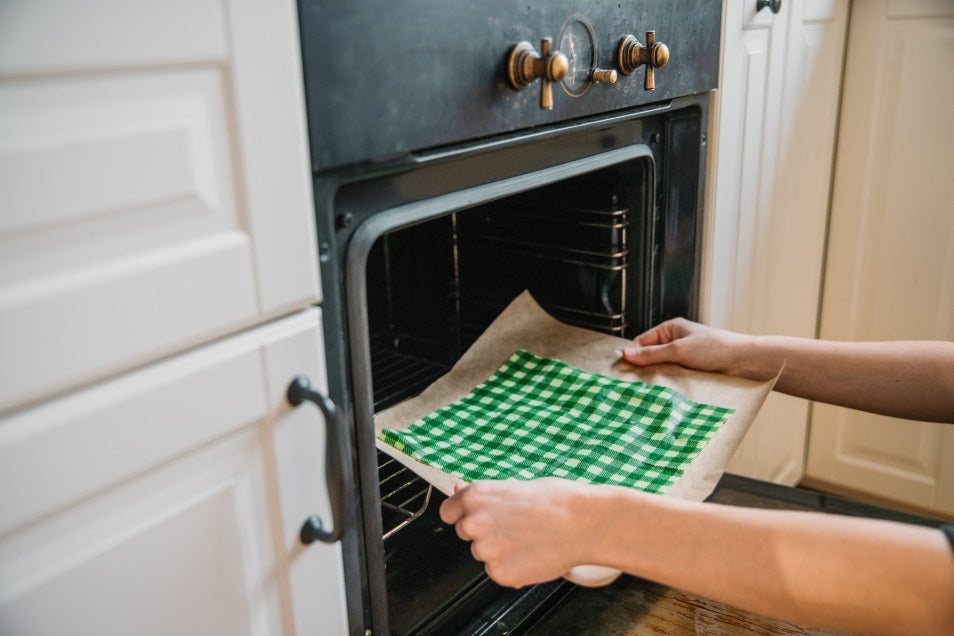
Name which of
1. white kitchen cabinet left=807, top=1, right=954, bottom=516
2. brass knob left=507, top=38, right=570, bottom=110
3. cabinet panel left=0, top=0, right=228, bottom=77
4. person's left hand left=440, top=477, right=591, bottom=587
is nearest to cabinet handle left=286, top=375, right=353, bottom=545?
person's left hand left=440, top=477, right=591, bottom=587

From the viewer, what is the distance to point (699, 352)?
3.60 feet

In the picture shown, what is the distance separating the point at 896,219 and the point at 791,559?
104 centimetres

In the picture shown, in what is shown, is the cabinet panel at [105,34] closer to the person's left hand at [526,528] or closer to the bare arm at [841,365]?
the person's left hand at [526,528]

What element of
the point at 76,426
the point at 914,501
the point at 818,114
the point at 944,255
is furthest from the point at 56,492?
the point at 914,501

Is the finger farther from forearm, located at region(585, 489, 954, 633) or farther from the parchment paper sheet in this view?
forearm, located at region(585, 489, 954, 633)

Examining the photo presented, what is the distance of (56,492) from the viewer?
52 centimetres

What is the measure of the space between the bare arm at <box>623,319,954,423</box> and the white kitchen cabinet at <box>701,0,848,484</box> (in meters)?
0.18

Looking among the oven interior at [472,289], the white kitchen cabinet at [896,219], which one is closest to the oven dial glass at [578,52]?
the oven interior at [472,289]

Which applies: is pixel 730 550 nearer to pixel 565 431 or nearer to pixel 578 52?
pixel 565 431

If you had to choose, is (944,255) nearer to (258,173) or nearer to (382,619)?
(382,619)

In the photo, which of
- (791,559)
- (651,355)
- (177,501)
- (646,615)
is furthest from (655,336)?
(177,501)

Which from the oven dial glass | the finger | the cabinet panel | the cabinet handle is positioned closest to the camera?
the cabinet panel

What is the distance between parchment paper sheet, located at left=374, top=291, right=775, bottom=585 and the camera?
89cm

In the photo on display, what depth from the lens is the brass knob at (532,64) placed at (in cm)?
79
